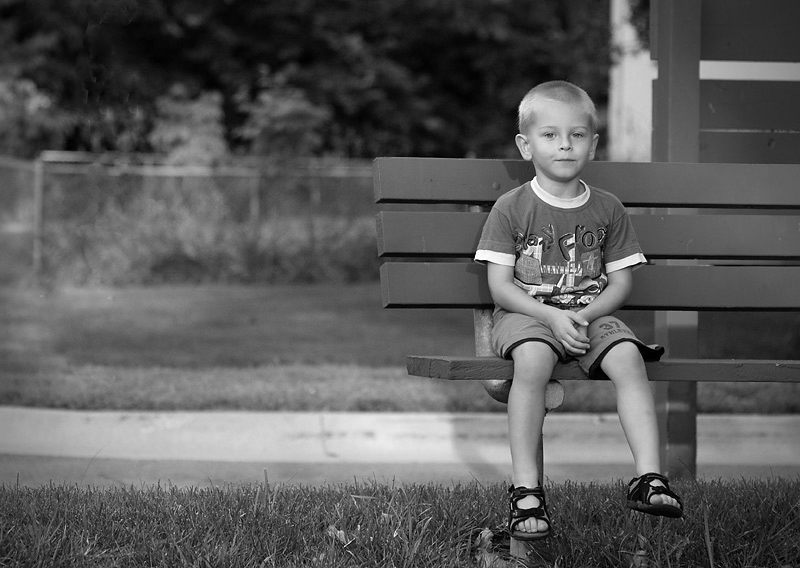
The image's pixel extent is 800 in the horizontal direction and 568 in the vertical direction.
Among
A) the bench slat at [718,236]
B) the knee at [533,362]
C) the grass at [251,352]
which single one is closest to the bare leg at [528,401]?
the knee at [533,362]

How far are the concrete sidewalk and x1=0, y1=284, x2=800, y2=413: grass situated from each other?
33 cm

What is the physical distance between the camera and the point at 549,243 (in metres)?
3.23

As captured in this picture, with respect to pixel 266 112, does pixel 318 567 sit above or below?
below

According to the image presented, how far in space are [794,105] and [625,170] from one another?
3.65 ft

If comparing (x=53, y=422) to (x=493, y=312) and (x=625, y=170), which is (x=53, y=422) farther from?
(x=625, y=170)

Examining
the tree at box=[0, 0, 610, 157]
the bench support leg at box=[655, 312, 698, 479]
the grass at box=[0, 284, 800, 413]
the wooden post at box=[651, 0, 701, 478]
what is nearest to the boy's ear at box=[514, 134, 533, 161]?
the wooden post at box=[651, 0, 701, 478]

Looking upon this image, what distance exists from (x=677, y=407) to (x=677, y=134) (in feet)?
3.25

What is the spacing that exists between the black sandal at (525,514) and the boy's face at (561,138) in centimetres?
91

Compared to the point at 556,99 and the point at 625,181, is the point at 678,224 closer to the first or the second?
the point at 625,181

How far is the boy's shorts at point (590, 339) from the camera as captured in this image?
3.01 meters

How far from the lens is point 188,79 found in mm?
21766

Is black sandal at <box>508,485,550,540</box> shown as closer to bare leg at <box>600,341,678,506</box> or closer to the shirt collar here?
bare leg at <box>600,341,678,506</box>

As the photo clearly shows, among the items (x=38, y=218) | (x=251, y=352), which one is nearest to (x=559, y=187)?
(x=251, y=352)

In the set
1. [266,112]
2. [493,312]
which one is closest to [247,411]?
[493,312]
